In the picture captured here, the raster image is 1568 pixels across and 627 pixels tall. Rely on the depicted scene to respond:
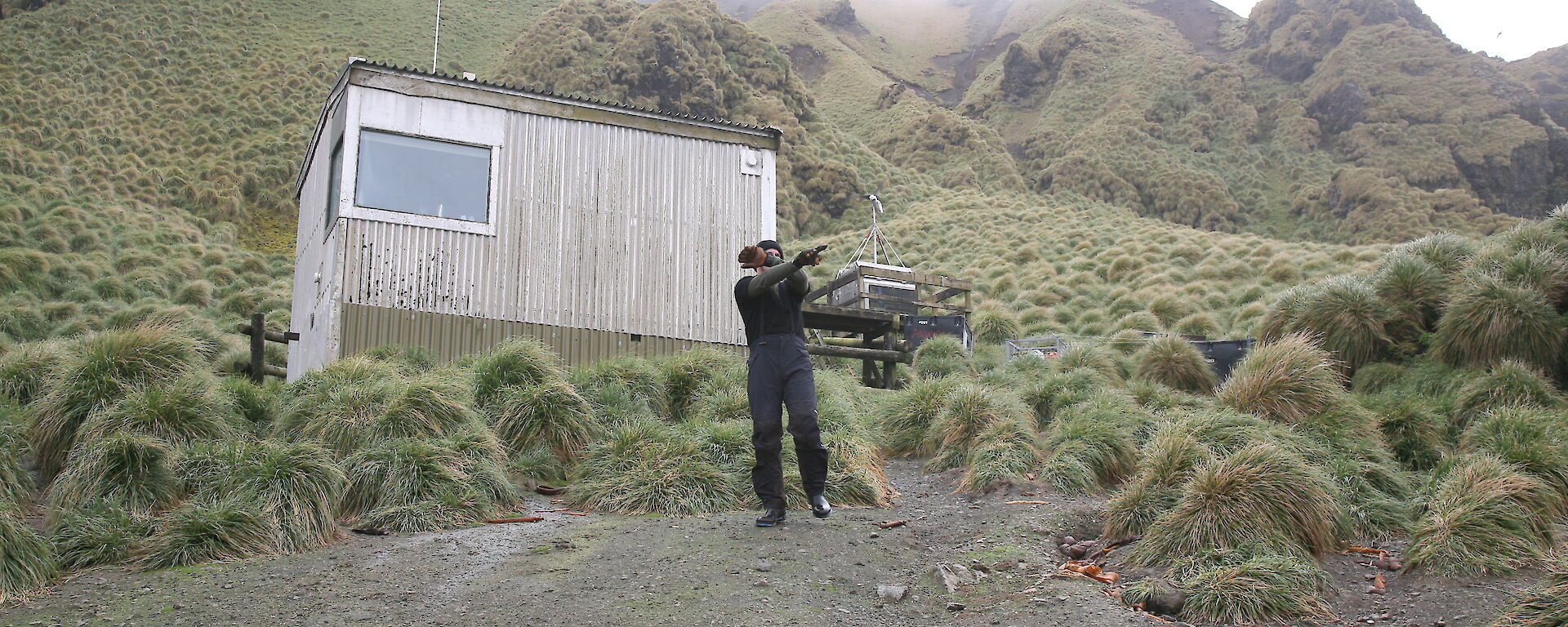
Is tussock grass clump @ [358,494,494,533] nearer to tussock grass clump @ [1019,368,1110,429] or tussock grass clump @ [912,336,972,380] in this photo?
tussock grass clump @ [1019,368,1110,429]

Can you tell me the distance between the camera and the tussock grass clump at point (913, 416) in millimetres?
9852

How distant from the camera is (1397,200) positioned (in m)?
45.5

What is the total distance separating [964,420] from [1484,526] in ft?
13.3

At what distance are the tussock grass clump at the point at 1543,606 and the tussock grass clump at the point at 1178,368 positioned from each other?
20.8 feet

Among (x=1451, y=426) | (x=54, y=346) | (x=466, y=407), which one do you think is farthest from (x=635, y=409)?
(x=1451, y=426)

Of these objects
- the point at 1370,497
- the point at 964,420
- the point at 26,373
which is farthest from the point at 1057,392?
the point at 26,373

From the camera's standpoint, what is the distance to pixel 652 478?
7.74 metres

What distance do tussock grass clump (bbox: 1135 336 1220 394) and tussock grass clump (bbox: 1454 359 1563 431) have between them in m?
2.59

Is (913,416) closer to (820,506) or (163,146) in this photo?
(820,506)

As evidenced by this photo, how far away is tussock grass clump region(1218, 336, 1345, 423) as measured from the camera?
8844 millimetres

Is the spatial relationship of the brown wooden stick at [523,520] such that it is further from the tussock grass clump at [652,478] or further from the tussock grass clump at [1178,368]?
the tussock grass clump at [1178,368]

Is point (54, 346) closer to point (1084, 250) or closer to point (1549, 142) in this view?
point (1084, 250)

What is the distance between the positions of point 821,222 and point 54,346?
3339 centimetres

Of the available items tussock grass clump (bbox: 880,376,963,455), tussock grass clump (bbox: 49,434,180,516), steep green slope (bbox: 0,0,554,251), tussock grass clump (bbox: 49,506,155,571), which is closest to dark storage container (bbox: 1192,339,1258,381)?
tussock grass clump (bbox: 880,376,963,455)
